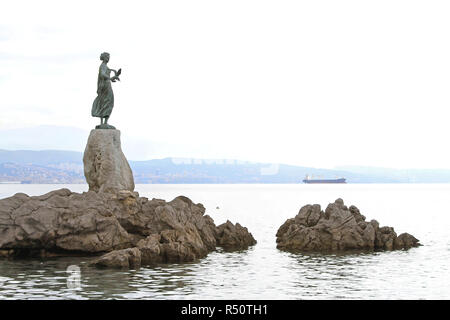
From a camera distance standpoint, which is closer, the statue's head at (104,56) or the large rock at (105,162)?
the large rock at (105,162)

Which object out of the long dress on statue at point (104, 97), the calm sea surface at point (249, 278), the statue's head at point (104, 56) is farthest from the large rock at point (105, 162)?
the calm sea surface at point (249, 278)

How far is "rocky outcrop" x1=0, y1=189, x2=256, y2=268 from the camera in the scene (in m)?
24.4

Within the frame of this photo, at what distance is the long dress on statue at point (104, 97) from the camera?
31.9 meters

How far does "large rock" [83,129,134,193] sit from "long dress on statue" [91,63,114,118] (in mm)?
1079

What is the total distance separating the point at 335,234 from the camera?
29500 millimetres

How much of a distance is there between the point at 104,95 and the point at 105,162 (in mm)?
3425

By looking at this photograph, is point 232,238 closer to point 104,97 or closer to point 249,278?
point 104,97

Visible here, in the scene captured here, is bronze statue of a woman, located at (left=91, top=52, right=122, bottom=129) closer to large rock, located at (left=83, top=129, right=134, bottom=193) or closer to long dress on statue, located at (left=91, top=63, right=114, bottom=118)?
A: long dress on statue, located at (left=91, top=63, right=114, bottom=118)

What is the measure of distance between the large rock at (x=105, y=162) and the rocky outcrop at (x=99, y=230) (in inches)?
136

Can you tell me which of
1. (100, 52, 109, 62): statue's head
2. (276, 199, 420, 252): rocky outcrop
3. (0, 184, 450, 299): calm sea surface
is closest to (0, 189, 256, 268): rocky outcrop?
(0, 184, 450, 299): calm sea surface

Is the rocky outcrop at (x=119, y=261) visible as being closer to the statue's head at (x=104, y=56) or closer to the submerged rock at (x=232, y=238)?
the submerged rock at (x=232, y=238)

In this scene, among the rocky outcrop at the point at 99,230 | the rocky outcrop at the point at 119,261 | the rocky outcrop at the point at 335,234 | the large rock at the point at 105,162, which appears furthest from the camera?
the large rock at the point at 105,162
